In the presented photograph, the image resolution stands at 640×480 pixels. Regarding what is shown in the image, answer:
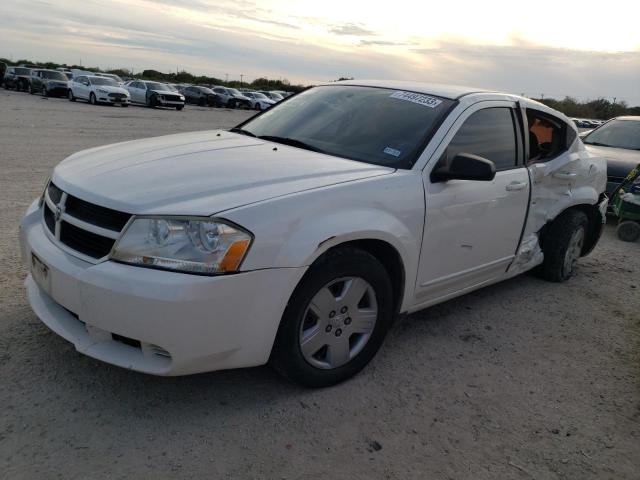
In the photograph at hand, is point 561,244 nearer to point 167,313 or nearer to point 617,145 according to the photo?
point 167,313

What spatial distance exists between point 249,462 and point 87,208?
1425mm

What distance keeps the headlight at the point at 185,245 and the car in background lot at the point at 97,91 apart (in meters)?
29.0

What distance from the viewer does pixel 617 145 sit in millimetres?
9281

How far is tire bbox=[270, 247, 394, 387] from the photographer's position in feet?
9.07

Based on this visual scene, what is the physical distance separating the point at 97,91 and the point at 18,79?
501 inches

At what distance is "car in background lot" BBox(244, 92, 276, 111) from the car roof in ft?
124

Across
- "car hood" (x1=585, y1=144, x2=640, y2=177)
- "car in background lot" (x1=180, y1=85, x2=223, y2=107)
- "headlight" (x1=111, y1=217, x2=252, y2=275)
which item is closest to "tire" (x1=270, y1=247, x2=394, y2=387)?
"headlight" (x1=111, y1=217, x2=252, y2=275)

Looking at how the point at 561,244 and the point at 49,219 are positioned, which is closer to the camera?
the point at 49,219

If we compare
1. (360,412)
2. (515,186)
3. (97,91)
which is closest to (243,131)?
(515,186)

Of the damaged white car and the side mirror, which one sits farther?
the side mirror

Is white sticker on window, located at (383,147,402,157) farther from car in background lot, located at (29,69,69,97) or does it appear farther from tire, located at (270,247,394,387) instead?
car in background lot, located at (29,69,69,97)

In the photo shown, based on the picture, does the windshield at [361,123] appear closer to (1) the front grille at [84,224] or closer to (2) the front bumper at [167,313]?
(2) the front bumper at [167,313]

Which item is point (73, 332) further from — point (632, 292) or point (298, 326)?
point (632, 292)

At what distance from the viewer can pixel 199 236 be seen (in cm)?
248
